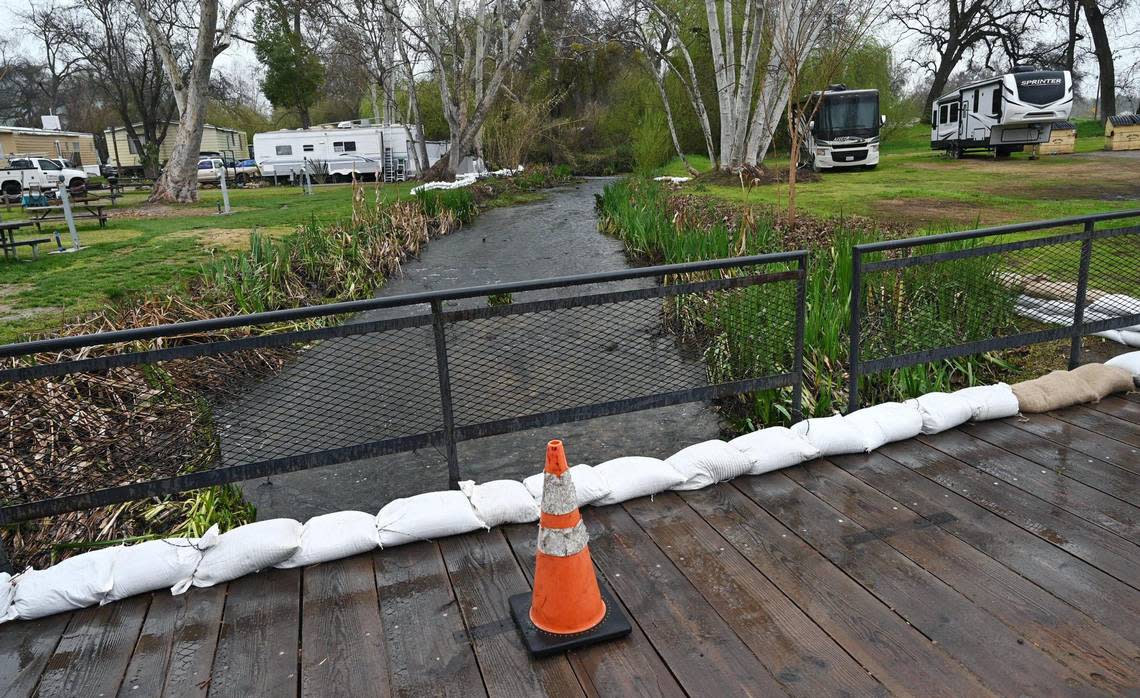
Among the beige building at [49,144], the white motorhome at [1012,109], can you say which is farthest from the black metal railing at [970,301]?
the beige building at [49,144]

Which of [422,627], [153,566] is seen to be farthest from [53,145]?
[422,627]

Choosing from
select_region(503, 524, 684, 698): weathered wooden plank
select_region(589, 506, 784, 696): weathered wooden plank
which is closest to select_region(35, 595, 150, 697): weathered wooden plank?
select_region(503, 524, 684, 698): weathered wooden plank

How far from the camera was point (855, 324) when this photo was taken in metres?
3.98

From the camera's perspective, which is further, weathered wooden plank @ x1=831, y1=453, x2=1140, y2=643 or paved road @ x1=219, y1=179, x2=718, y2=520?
paved road @ x1=219, y1=179, x2=718, y2=520

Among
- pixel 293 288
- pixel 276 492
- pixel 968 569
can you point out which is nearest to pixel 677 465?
pixel 968 569

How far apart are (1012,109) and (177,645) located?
24468mm

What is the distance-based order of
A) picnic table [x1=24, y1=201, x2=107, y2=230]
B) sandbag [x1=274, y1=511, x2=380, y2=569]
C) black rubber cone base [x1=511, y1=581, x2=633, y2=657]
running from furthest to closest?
picnic table [x1=24, y1=201, x2=107, y2=230], sandbag [x1=274, y1=511, x2=380, y2=569], black rubber cone base [x1=511, y1=581, x2=633, y2=657]

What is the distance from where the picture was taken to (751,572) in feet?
9.23

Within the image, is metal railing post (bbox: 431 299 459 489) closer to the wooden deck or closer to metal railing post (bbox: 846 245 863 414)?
the wooden deck

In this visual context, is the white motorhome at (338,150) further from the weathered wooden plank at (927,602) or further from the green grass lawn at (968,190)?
the weathered wooden plank at (927,602)

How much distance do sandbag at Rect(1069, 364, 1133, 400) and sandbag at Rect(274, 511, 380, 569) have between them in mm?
Answer: 3794

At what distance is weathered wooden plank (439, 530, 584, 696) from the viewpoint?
228cm

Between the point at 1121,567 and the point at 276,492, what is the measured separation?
4235mm

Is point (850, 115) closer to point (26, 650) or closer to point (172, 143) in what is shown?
point (26, 650)
